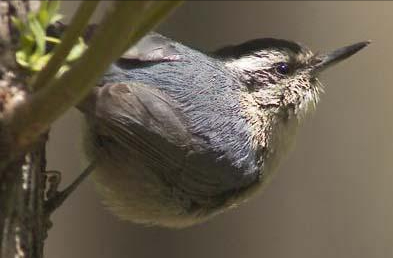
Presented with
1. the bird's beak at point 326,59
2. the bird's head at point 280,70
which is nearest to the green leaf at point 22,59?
the bird's head at point 280,70

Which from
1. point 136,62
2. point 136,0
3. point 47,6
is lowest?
point 136,62

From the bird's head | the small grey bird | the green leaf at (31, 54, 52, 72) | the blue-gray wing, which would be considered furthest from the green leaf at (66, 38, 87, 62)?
the bird's head

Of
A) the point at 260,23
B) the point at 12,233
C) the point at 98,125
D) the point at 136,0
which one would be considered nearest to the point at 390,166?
the point at 260,23

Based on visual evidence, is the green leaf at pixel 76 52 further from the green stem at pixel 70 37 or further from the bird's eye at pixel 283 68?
the bird's eye at pixel 283 68

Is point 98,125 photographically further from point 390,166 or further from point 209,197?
point 390,166

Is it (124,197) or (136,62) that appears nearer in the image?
(136,62)

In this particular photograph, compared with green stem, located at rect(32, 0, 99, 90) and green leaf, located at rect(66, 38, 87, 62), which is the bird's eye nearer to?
green leaf, located at rect(66, 38, 87, 62)

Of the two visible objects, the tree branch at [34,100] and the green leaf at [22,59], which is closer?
the tree branch at [34,100]

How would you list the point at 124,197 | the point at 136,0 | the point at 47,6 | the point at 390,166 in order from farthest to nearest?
1. the point at 390,166
2. the point at 124,197
3. the point at 47,6
4. the point at 136,0
